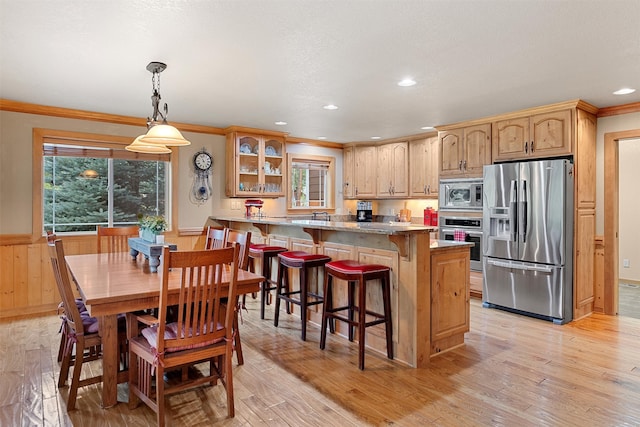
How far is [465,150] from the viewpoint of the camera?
5.12 meters

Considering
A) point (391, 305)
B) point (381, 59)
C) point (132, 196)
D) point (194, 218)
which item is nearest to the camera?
point (381, 59)

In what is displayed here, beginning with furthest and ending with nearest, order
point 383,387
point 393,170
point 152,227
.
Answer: point 393,170 < point 152,227 < point 383,387

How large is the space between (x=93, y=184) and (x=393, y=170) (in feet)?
14.4

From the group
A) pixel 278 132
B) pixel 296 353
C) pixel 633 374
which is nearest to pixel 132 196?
pixel 278 132

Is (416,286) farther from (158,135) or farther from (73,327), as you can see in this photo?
(73,327)

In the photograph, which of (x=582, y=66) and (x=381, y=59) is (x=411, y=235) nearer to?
(x=381, y=59)

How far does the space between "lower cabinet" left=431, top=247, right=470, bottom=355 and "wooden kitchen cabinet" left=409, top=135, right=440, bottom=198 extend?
2740mm

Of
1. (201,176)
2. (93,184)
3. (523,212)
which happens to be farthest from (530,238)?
(93,184)

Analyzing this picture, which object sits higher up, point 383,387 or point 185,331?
point 185,331

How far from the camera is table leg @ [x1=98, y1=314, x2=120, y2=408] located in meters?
2.40

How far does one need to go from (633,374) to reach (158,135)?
12.8 ft

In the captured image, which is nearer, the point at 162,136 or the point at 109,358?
the point at 109,358

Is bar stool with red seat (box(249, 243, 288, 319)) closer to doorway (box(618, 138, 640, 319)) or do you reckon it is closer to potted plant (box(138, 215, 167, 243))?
potted plant (box(138, 215, 167, 243))

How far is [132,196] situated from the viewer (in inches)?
205
